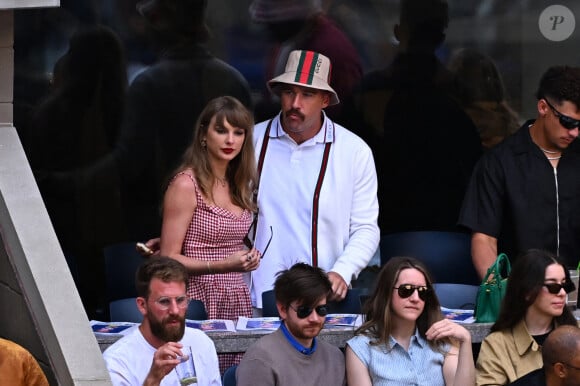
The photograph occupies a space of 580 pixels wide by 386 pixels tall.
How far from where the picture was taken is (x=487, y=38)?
10438 mm

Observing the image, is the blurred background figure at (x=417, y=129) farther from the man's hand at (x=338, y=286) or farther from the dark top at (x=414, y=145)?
the man's hand at (x=338, y=286)

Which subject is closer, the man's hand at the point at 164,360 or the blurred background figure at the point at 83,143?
A: the man's hand at the point at 164,360

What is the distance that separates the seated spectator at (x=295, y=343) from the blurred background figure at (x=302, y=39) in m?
3.12

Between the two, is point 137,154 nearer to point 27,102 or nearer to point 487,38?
point 27,102

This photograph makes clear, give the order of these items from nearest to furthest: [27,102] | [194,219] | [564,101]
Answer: [194,219]
[564,101]
[27,102]

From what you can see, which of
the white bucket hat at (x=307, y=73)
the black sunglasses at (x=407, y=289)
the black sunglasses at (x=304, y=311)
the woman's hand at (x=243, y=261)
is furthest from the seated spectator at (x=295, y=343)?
the white bucket hat at (x=307, y=73)

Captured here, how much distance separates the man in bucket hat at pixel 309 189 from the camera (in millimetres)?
8461

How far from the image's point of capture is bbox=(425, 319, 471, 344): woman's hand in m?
7.23

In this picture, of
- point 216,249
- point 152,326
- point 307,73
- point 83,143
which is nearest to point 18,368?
point 152,326

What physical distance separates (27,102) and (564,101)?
3358 mm

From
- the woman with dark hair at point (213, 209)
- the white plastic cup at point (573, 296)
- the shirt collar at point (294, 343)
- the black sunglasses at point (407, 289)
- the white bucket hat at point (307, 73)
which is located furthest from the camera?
the white bucket hat at point (307, 73)

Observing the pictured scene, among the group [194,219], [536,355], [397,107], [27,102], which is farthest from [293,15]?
[536,355]

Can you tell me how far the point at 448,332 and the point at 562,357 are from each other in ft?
1.97

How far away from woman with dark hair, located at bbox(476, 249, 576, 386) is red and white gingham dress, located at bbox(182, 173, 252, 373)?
4.52 feet
